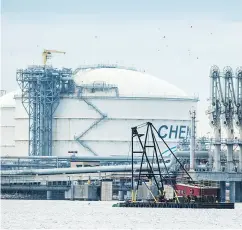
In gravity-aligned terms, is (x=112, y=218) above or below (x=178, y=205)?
below

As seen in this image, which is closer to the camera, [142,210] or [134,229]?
[134,229]

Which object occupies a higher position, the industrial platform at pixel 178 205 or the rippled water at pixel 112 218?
the industrial platform at pixel 178 205

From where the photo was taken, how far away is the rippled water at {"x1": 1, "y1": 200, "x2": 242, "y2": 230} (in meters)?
140

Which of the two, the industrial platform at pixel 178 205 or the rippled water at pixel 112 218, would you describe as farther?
the industrial platform at pixel 178 205

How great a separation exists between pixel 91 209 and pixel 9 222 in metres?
31.3

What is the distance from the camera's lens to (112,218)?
5940 inches

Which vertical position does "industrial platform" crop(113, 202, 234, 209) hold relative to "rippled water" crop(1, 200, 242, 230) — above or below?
above

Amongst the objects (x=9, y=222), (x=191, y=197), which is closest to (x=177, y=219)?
(x=9, y=222)

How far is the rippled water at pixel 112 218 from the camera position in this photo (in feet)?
458

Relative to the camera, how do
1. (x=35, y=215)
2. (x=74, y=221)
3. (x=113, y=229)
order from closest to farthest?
(x=113, y=229) → (x=74, y=221) → (x=35, y=215)

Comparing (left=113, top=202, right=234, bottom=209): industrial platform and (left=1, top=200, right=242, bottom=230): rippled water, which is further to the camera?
(left=113, top=202, right=234, bottom=209): industrial platform

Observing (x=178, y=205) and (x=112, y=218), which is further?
(x=178, y=205)

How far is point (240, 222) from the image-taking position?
148 metres

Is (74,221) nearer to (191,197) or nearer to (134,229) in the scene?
(134,229)
